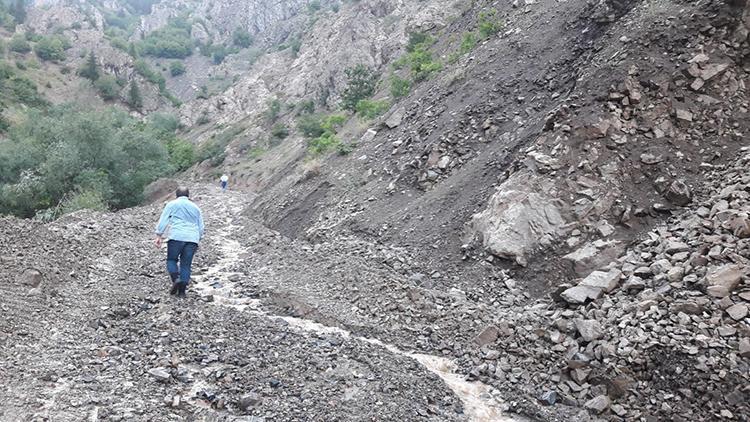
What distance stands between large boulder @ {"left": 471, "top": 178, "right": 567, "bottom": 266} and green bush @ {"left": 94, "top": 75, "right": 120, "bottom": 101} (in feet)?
248

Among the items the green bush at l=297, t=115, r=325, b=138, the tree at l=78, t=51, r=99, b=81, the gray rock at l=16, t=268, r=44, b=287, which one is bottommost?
the green bush at l=297, t=115, r=325, b=138

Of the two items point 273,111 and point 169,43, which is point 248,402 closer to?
point 273,111

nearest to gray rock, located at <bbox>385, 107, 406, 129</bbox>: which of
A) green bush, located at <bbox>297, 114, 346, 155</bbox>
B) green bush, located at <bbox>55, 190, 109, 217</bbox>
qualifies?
green bush, located at <bbox>297, 114, 346, 155</bbox>

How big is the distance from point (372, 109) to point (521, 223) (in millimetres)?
12847

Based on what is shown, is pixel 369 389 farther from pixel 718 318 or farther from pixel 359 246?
pixel 359 246

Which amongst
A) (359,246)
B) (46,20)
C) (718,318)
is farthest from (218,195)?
(46,20)

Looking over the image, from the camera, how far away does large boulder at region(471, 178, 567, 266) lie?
8.89m

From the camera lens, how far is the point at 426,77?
61.2ft

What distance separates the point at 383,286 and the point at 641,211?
4300 mm

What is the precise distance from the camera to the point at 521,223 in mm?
9094

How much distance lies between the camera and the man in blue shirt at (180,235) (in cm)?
787

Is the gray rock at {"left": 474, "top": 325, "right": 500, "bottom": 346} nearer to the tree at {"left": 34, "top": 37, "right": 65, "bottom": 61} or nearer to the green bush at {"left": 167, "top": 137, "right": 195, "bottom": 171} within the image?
the green bush at {"left": 167, "top": 137, "right": 195, "bottom": 171}

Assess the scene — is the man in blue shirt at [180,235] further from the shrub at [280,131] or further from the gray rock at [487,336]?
the shrub at [280,131]

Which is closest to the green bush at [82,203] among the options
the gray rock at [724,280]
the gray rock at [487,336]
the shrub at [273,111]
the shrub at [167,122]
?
the gray rock at [487,336]
